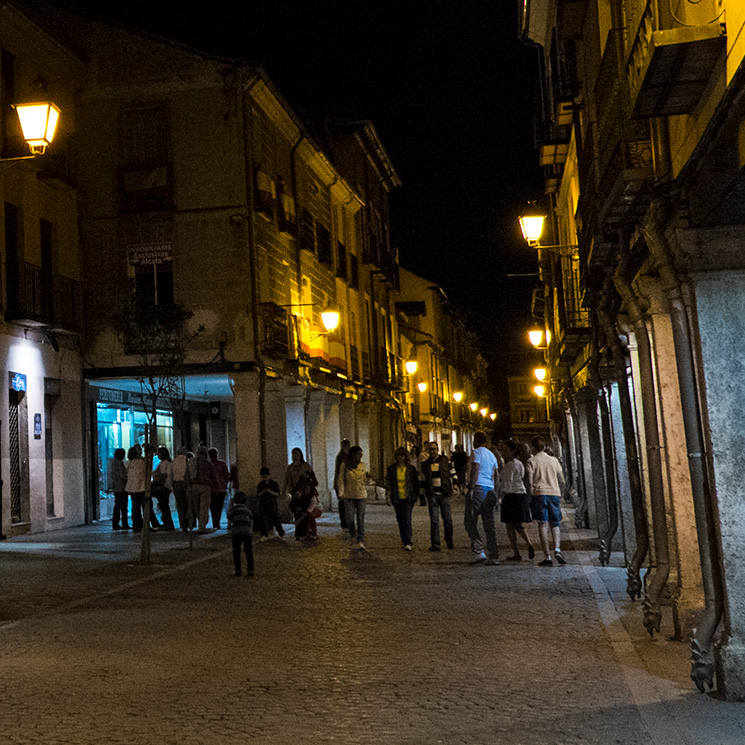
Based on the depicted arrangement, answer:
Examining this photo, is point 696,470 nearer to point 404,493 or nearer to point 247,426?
point 404,493

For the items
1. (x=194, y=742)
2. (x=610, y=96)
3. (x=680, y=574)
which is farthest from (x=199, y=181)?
(x=194, y=742)

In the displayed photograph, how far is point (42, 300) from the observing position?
2159 cm

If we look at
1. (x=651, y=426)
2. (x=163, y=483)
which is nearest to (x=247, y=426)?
(x=163, y=483)

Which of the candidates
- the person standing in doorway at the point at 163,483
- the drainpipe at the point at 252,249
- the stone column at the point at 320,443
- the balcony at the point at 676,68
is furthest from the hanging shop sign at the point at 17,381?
the balcony at the point at 676,68

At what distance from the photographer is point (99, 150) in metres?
24.3

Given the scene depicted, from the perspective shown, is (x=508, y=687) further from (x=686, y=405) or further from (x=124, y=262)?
(x=124, y=262)

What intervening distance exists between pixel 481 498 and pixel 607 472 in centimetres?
194

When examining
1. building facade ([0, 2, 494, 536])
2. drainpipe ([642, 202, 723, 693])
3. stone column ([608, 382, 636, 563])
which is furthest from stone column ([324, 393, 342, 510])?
drainpipe ([642, 202, 723, 693])

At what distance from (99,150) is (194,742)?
20895 mm

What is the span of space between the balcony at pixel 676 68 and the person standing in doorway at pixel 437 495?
10578mm

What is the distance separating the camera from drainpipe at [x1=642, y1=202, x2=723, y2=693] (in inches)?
247

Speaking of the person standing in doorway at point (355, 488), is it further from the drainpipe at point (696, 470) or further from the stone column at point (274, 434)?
the drainpipe at point (696, 470)

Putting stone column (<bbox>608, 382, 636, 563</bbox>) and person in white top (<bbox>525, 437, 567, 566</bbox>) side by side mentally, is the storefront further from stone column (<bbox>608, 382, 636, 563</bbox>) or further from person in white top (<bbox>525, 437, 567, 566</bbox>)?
stone column (<bbox>608, 382, 636, 563</bbox>)

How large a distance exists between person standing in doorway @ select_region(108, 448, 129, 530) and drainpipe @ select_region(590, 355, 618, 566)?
11639 millimetres
